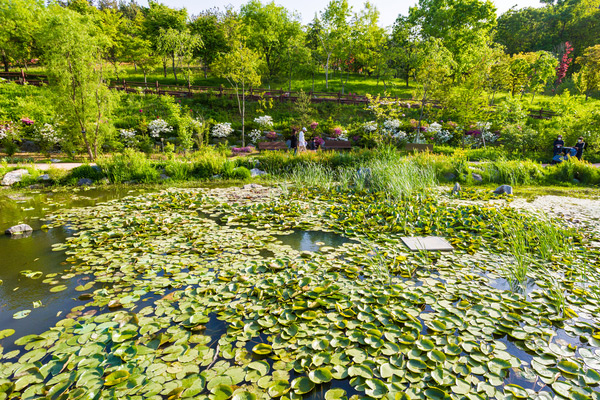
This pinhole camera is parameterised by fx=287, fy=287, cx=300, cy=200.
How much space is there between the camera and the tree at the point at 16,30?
76.6 feet

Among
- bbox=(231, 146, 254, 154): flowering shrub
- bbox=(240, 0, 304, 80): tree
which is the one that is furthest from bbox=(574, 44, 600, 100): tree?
bbox=(231, 146, 254, 154): flowering shrub

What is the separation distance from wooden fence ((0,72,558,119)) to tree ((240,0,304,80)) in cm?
848

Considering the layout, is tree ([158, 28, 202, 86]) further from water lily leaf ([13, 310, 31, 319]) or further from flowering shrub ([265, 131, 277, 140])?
water lily leaf ([13, 310, 31, 319])

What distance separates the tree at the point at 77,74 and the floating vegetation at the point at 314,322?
8.16 meters

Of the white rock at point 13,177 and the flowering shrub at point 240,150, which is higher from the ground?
the flowering shrub at point 240,150

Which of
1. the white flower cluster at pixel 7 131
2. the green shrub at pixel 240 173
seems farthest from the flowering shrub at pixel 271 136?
the white flower cluster at pixel 7 131

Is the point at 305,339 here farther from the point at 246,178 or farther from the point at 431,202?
the point at 246,178

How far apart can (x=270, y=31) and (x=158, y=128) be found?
21.2 m

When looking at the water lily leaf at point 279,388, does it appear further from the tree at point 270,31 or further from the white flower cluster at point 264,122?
the tree at point 270,31

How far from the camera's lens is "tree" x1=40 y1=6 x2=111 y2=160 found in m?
Answer: 9.67

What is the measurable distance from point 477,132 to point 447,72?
6.68 m

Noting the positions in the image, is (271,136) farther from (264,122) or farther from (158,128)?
(158,128)

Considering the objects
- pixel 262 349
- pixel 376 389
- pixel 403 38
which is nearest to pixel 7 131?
pixel 262 349

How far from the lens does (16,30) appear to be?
79.4 feet
